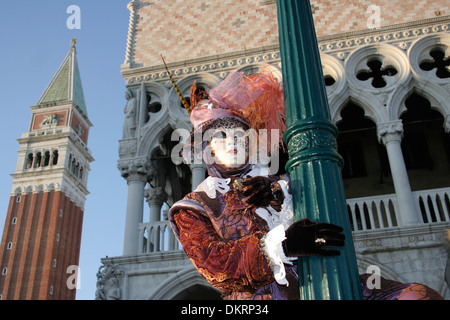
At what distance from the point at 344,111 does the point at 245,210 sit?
8021 millimetres

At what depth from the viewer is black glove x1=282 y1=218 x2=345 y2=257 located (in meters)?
2.08

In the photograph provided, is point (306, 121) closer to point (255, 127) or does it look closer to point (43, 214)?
point (255, 127)

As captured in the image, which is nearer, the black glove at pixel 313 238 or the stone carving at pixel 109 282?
the black glove at pixel 313 238

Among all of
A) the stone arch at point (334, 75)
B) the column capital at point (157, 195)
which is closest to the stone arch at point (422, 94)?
the stone arch at point (334, 75)

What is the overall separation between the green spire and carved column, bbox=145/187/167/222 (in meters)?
39.3

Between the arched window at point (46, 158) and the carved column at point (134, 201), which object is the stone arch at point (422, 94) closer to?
the carved column at point (134, 201)

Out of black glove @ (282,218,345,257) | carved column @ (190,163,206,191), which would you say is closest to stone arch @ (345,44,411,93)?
carved column @ (190,163,206,191)

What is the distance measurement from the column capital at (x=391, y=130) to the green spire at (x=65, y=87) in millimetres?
43841

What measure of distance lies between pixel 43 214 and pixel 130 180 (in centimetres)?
3592

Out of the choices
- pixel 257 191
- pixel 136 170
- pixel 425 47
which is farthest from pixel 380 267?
pixel 257 191

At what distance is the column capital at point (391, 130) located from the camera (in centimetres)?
872

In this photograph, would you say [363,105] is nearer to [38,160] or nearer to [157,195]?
[157,195]

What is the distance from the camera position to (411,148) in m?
10.8

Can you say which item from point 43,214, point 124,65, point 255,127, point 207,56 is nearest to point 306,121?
point 255,127
